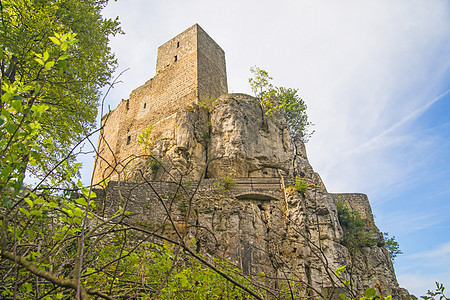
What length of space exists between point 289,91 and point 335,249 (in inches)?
486

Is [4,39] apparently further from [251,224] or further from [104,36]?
[251,224]

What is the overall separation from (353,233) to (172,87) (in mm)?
11906

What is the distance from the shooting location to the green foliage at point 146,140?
14.8 metres

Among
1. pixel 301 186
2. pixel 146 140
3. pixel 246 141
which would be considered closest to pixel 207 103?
pixel 246 141

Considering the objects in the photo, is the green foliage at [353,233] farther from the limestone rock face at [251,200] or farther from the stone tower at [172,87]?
the stone tower at [172,87]

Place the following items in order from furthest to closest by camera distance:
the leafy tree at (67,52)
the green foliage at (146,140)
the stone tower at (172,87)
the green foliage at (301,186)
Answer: the stone tower at (172,87), the green foliage at (146,140), the green foliage at (301,186), the leafy tree at (67,52)

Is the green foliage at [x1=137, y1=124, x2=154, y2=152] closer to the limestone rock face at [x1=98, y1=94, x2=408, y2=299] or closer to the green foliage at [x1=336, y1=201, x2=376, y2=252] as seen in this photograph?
the limestone rock face at [x1=98, y1=94, x2=408, y2=299]

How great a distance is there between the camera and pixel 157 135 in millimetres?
15484

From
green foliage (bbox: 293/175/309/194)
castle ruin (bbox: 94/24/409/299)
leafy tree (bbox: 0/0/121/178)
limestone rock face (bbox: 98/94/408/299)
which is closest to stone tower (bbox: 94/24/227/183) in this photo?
castle ruin (bbox: 94/24/409/299)

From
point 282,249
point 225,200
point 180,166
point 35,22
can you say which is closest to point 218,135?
point 180,166

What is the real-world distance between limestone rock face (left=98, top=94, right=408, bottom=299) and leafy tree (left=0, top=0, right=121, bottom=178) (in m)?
2.31

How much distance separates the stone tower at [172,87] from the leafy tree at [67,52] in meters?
6.36

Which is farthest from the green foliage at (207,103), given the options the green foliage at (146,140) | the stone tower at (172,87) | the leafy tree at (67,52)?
the leafy tree at (67,52)

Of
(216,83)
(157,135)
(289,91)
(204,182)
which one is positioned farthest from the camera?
(289,91)
